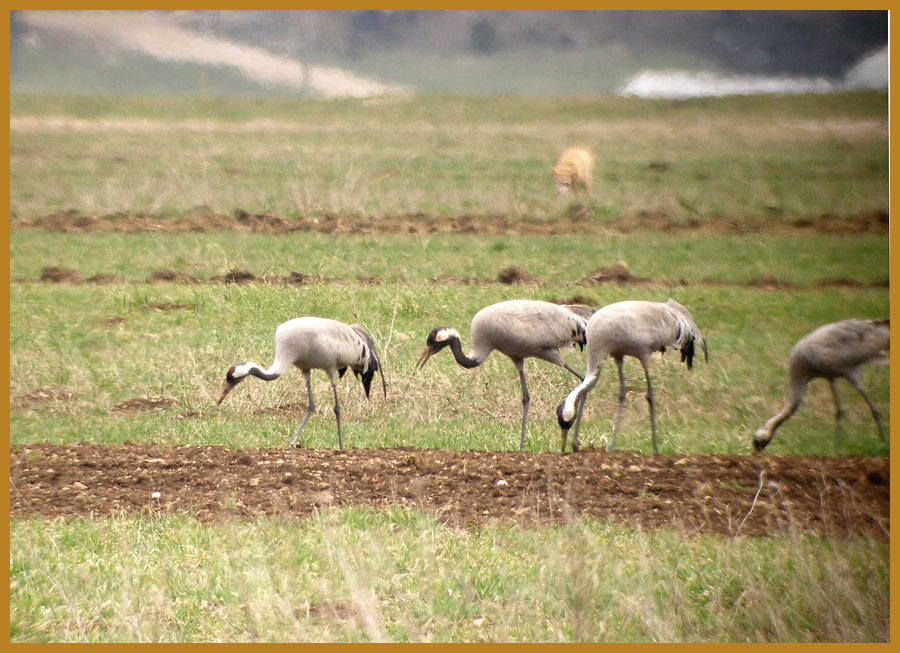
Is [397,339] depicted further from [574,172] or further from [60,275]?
[574,172]

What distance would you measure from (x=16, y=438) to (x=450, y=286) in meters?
5.96

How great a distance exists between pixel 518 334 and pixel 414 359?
66.5 inches

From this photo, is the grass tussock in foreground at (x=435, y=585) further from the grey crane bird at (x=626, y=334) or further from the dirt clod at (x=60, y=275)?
the dirt clod at (x=60, y=275)

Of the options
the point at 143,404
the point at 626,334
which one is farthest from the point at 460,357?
the point at 143,404

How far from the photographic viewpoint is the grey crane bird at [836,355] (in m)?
7.44

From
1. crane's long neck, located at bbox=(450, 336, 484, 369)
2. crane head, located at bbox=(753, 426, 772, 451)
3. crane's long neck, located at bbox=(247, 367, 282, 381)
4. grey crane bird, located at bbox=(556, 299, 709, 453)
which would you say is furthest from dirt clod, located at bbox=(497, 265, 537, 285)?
crane's long neck, located at bbox=(247, 367, 282, 381)

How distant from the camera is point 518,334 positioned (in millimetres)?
7965

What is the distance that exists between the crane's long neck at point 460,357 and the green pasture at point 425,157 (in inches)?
155

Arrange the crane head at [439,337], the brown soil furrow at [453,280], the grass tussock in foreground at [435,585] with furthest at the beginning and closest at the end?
the brown soil furrow at [453,280]
the crane head at [439,337]
the grass tussock in foreground at [435,585]

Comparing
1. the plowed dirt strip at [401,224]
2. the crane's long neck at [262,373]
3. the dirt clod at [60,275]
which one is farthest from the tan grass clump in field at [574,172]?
the crane's long neck at [262,373]

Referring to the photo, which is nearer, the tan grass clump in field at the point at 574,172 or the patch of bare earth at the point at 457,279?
the patch of bare earth at the point at 457,279

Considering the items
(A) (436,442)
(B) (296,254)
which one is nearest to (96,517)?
(A) (436,442)

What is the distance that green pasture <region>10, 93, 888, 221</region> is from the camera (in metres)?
15.0

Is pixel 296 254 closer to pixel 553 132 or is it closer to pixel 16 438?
pixel 16 438
